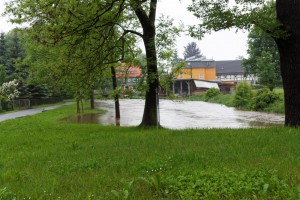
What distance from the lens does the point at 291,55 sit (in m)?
11.0

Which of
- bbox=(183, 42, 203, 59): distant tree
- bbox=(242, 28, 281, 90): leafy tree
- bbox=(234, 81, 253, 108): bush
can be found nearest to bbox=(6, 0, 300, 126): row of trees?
bbox=(234, 81, 253, 108): bush

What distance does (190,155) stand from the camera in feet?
22.0

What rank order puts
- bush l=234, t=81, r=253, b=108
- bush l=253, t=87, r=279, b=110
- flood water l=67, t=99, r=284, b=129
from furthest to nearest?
bush l=234, t=81, r=253, b=108
bush l=253, t=87, r=279, b=110
flood water l=67, t=99, r=284, b=129

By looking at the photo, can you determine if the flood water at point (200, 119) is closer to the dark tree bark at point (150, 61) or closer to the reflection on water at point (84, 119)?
the reflection on water at point (84, 119)

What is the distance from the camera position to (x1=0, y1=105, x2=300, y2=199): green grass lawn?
4496mm

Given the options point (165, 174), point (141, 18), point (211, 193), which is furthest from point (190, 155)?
point (141, 18)

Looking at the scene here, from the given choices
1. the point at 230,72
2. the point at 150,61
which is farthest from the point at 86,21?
the point at 230,72

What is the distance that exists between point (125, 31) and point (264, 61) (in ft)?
120

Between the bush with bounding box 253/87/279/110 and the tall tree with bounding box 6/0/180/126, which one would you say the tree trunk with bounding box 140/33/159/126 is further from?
the bush with bounding box 253/87/279/110

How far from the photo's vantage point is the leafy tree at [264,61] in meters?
47.7

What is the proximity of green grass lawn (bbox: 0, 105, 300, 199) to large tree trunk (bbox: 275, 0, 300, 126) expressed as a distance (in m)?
1.99

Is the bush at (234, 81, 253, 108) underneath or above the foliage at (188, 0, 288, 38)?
underneath

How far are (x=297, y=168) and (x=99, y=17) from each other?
9.50 meters

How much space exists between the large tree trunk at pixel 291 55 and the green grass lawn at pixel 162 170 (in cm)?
199
